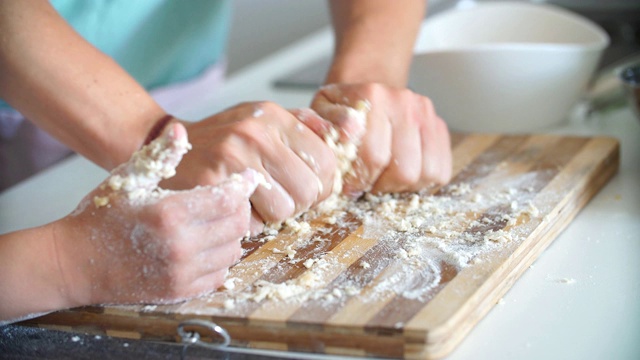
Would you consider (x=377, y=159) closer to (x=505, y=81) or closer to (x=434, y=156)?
(x=434, y=156)

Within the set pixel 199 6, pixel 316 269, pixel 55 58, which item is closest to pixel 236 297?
pixel 316 269

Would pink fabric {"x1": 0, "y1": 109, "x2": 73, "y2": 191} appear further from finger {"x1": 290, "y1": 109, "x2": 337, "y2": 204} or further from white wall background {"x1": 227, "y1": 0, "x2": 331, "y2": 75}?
white wall background {"x1": 227, "y1": 0, "x2": 331, "y2": 75}

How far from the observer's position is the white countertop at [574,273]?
2.52 feet

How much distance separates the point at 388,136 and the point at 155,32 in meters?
0.62

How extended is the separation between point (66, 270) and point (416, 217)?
39cm

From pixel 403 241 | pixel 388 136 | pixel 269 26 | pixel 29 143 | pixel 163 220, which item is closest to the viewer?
pixel 163 220

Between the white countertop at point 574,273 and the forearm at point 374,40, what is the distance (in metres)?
0.29

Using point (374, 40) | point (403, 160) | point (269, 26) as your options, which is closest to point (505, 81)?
point (374, 40)

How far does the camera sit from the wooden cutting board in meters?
0.76

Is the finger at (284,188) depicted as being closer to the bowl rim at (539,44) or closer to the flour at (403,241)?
the flour at (403,241)

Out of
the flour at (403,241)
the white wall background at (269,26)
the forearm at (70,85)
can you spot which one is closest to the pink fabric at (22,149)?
the forearm at (70,85)

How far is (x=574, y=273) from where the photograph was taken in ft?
2.94

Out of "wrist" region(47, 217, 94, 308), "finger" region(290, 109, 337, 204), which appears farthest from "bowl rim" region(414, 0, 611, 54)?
"wrist" region(47, 217, 94, 308)

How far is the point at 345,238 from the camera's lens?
95 centimetres
